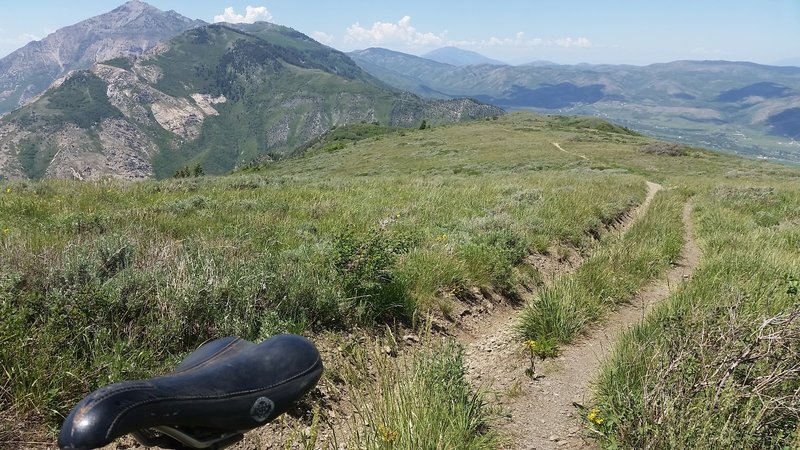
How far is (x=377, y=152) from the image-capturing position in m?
70.1

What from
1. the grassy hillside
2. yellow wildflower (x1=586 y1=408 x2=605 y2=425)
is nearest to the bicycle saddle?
the grassy hillside

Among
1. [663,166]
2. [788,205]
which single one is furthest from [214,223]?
[663,166]

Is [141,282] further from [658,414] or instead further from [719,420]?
[719,420]

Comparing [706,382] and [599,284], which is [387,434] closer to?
[706,382]

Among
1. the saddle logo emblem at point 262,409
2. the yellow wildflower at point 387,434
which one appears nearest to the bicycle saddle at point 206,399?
the saddle logo emblem at point 262,409

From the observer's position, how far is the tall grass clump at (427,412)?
9.34 feet

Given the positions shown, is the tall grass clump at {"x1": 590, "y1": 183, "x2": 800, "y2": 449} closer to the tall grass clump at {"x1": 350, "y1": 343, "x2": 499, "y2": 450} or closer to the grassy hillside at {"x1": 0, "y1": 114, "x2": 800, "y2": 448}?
the grassy hillside at {"x1": 0, "y1": 114, "x2": 800, "y2": 448}

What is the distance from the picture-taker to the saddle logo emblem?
191 cm

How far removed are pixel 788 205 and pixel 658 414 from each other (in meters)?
16.9

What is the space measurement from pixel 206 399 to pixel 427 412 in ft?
5.66

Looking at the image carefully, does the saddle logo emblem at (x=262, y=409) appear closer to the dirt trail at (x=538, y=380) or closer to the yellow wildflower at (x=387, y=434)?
the yellow wildflower at (x=387, y=434)

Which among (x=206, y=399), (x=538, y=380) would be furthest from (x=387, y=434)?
(x=538, y=380)

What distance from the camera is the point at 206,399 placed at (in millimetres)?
1739

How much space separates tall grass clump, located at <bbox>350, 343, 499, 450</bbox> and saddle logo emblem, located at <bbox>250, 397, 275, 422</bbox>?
39.0 inches
